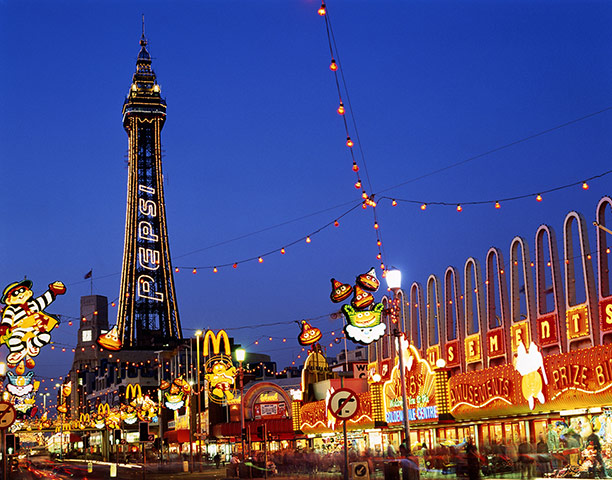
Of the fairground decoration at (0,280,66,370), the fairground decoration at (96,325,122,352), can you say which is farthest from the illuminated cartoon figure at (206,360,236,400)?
the fairground decoration at (0,280,66,370)

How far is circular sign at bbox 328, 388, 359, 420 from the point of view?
773 inches

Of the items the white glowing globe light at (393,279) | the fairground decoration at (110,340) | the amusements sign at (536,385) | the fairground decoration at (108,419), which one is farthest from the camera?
the fairground decoration at (108,419)

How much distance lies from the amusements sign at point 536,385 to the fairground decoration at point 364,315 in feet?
16.5

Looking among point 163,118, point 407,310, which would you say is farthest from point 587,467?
point 163,118

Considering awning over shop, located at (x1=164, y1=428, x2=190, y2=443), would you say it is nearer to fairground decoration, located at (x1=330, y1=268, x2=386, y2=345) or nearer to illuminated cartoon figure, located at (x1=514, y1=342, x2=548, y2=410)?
fairground decoration, located at (x1=330, y1=268, x2=386, y2=345)

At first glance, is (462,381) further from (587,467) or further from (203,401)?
(203,401)

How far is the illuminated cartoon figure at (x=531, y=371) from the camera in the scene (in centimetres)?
3253

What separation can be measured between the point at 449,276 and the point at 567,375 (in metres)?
11.2

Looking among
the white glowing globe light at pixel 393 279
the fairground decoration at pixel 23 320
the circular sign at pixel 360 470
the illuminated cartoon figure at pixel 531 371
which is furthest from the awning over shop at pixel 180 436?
the circular sign at pixel 360 470

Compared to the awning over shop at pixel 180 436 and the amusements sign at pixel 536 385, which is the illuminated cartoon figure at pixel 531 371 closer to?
the amusements sign at pixel 536 385

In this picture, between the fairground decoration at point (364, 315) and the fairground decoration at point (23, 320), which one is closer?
the fairground decoration at point (23, 320)

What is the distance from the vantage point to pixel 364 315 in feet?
121

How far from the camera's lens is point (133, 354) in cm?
16275

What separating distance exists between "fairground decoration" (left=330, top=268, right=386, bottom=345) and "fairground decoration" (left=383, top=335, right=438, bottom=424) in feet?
13.2
